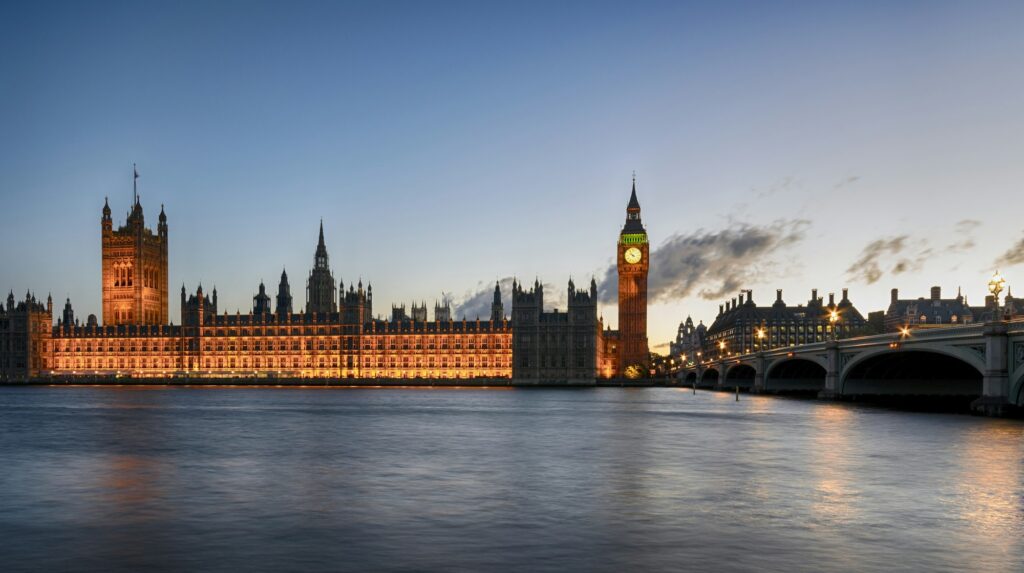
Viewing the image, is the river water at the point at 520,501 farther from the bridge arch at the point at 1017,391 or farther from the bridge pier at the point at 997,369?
the bridge arch at the point at 1017,391

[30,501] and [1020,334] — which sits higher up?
[1020,334]

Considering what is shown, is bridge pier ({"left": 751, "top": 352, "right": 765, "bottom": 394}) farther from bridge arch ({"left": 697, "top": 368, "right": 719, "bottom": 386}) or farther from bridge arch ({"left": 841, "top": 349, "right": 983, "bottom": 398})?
bridge arch ({"left": 697, "top": 368, "right": 719, "bottom": 386})

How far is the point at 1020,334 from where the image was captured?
4800cm

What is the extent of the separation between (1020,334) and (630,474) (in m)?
30.0

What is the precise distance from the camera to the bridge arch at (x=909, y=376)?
71.4 metres

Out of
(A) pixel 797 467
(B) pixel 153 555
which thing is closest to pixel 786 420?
(A) pixel 797 467

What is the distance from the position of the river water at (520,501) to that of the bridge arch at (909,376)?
2110 cm

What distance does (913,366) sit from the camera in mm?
76875

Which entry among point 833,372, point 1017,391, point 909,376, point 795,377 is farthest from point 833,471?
point 795,377

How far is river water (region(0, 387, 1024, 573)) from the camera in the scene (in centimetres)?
1750

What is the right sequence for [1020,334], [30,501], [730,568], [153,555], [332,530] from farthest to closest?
[1020,334], [30,501], [332,530], [153,555], [730,568]

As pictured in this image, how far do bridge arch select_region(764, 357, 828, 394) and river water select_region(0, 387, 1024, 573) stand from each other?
5882cm

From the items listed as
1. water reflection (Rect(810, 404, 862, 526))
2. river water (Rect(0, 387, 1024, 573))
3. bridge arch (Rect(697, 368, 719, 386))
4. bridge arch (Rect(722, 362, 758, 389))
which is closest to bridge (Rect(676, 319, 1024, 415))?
bridge arch (Rect(722, 362, 758, 389))

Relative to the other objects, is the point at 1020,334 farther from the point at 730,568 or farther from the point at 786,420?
the point at 730,568
